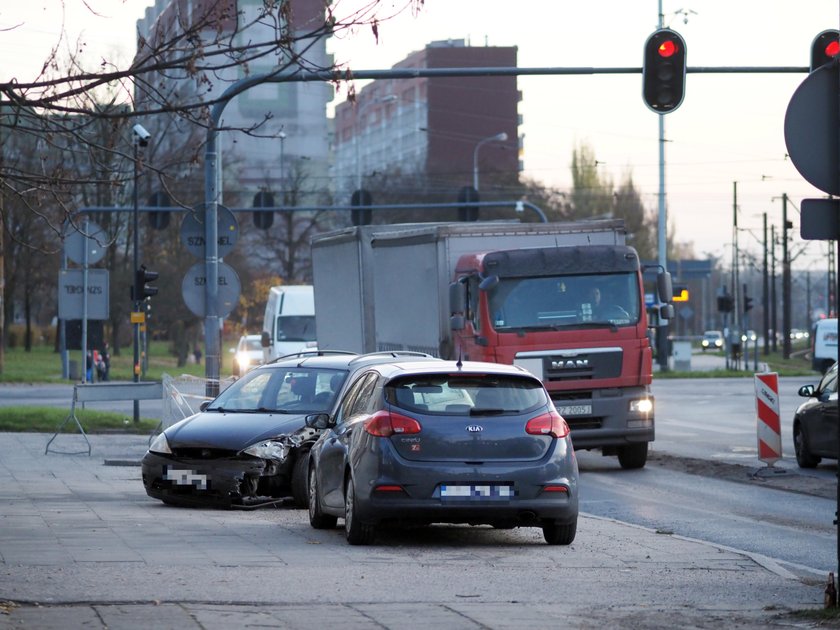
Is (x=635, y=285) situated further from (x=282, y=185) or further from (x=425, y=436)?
(x=282, y=185)

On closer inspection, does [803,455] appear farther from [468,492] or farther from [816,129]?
[816,129]

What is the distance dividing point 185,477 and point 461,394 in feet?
13.1

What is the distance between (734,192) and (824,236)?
8619 centimetres

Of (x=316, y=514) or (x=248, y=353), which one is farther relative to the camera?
(x=248, y=353)

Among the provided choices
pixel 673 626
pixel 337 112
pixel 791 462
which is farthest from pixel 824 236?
pixel 337 112

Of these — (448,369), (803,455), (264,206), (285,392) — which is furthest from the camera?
(264,206)

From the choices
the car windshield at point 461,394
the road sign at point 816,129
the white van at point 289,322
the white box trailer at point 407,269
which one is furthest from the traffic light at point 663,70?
the white van at point 289,322

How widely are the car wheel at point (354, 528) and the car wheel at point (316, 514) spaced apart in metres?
1.02

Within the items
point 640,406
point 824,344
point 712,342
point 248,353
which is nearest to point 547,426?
point 640,406

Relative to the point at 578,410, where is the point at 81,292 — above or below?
above

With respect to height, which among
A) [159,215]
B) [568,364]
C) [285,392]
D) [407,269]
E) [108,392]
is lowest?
[108,392]

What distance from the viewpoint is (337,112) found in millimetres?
159375

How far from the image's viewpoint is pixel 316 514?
522 inches

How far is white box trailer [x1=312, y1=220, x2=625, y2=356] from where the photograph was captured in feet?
75.1
